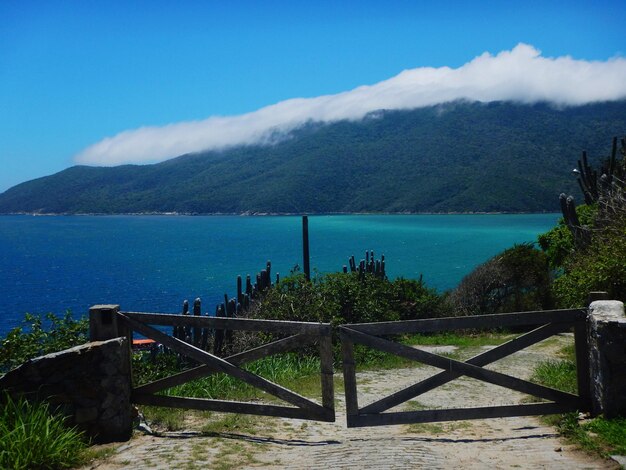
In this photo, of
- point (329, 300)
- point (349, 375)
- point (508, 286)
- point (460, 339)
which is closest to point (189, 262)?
point (508, 286)

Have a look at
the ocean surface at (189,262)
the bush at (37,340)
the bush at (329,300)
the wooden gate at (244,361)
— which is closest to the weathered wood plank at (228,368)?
the wooden gate at (244,361)

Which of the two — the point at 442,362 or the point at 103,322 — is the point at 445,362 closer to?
the point at 442,362

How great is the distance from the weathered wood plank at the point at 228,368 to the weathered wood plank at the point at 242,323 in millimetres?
123

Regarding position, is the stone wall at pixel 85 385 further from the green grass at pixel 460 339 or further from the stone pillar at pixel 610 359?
the green grass at pixel 460 339

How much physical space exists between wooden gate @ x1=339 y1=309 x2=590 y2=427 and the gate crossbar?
25 cm

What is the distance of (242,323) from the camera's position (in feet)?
Result: 23.6

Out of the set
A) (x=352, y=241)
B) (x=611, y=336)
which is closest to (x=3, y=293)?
(x=611, y=336)

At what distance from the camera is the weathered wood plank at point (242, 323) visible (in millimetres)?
6964

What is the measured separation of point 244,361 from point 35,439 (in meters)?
2.34

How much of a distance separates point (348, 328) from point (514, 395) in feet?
13.5

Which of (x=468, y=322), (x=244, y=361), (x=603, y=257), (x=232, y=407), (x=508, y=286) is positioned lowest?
(x=508, y=286)

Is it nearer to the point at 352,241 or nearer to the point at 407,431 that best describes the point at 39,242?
the point at 352,241

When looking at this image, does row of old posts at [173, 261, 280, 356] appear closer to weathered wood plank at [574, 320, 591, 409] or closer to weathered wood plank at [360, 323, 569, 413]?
weathered wood plank at [360, 323, 569, 413]

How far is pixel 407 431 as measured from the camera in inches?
296
